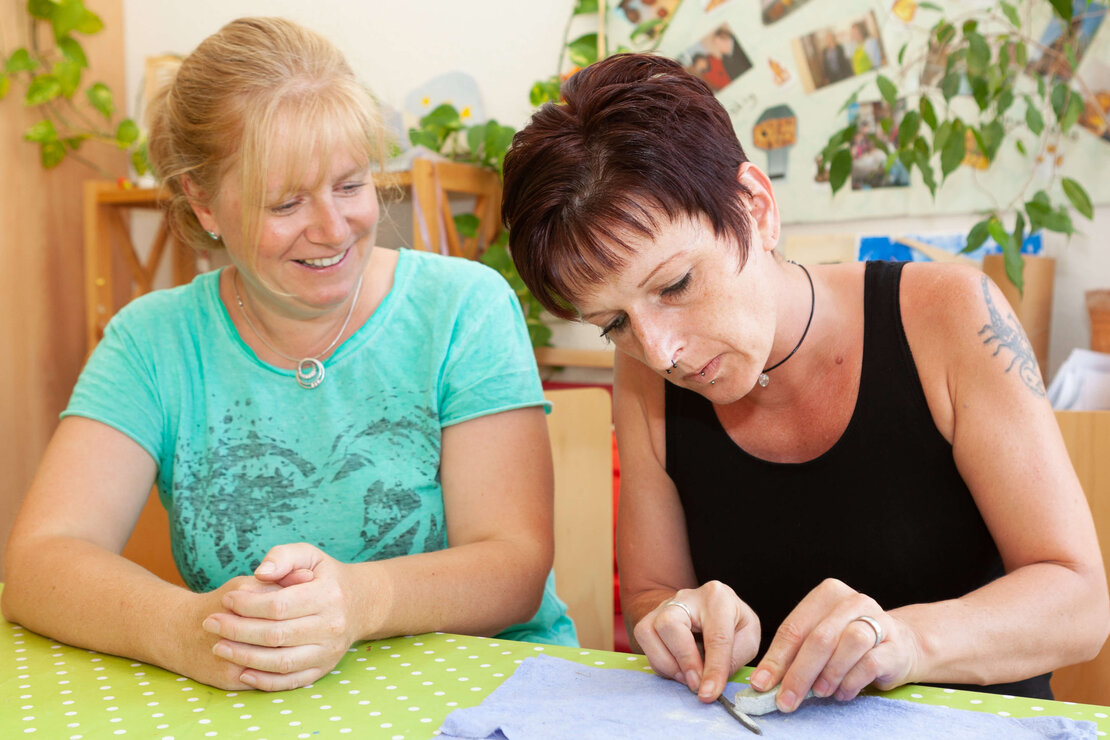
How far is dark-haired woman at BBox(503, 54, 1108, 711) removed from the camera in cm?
80

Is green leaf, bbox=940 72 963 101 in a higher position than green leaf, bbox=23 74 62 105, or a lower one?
lower

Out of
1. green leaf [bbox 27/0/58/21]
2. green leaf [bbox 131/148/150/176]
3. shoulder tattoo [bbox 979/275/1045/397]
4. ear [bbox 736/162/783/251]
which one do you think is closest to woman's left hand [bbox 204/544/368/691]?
ear [bbox 736/162/783/251]

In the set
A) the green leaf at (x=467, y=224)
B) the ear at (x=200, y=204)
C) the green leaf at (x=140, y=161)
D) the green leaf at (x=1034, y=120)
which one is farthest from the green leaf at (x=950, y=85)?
the green leaf at (x=140, y=161)

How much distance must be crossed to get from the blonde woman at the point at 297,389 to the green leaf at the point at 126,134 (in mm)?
1808

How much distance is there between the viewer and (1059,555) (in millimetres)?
872

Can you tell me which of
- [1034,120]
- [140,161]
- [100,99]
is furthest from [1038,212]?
[100,99]

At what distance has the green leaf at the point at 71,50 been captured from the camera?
2.88m

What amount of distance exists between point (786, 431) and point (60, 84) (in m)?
2.55

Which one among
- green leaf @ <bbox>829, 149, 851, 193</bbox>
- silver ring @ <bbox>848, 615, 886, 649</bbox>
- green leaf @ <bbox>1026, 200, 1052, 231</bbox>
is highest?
green leaf @ <bbox>829, 149, 851, 193</bbox>

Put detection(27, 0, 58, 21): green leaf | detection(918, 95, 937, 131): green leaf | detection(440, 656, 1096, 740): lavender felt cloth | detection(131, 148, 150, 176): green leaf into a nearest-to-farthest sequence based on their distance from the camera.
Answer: detection(440, 656, 1096, 740): lavender felt cloth, detection(918, 95, 937, 131): green leaf, detection(131, 148, 150, 176): green leaf, detection(27, 0, 58, 21): green leaf

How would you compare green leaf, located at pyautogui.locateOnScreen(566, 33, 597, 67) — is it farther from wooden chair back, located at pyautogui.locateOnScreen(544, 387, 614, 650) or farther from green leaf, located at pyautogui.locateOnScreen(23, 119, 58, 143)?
green leaf, located at pyautogui.locateOnScreen(23, 119, 58, 143)

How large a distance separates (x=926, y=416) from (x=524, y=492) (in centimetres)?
43

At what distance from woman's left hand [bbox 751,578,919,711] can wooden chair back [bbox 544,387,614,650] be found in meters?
0.71

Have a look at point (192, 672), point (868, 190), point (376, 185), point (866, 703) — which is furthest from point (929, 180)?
point (192, 672)
